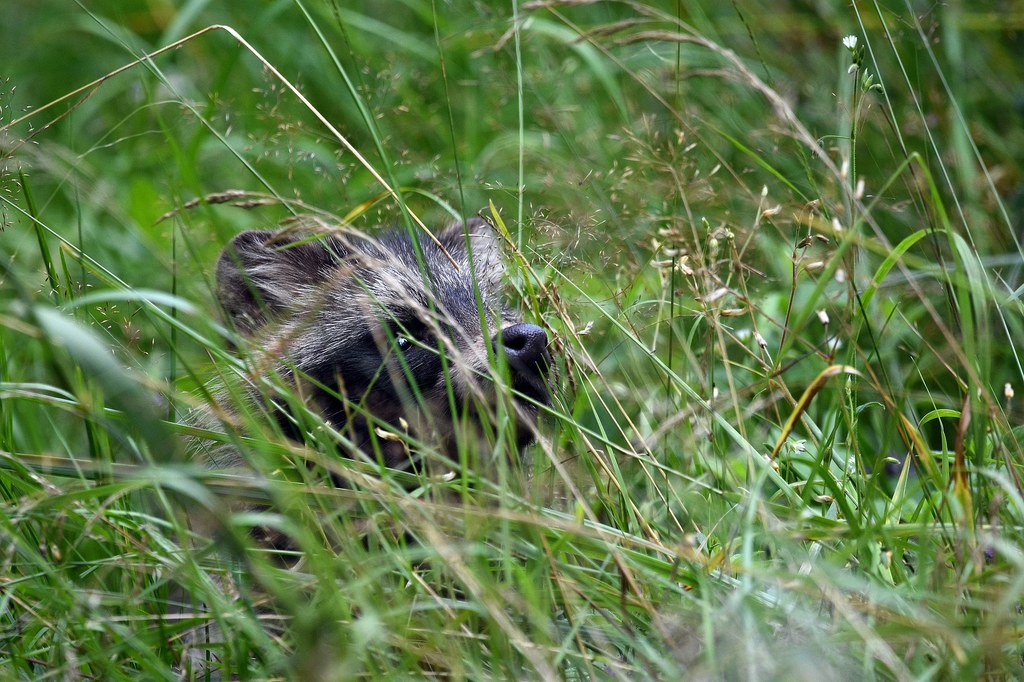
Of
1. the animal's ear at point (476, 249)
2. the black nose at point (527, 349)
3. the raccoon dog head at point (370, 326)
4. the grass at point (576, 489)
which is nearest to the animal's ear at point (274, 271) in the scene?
the raccoon dog head at point (370, 326)

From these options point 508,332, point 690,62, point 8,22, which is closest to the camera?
point 508,332

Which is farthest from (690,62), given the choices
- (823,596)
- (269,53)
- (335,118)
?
(823,596)

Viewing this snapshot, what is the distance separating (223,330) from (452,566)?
856mm

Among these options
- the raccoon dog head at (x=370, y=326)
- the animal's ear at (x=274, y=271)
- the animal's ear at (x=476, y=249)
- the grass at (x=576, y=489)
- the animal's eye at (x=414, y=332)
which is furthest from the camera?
the animal's ear at (x=476, y=249)

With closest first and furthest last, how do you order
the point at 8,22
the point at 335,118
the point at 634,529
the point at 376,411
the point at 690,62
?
the point at 634,529
the point at 376,411
the point at 690,62
the point at 335,118
the point at 8,22

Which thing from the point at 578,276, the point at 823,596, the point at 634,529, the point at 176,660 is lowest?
the point at 176,660

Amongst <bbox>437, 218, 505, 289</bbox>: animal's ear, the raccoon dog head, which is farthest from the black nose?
<bbox>437, 218, 505, 289</bbox>: animal's ear

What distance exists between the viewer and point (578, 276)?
2967mm

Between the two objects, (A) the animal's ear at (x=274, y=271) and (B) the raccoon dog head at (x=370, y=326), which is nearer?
(B) the raccoon dog head at (x=370, y=326)

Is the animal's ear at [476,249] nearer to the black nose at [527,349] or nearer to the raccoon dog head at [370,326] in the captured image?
the raccoon dog head at [370,326]

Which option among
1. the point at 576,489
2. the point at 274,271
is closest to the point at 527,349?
the point at 576,489

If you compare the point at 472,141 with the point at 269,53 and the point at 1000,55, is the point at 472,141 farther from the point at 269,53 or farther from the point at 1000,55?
the point at 1000,55

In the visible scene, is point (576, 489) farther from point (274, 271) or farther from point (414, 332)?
point (274, 271)

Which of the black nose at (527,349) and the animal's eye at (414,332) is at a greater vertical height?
the black nose at (527,349)
